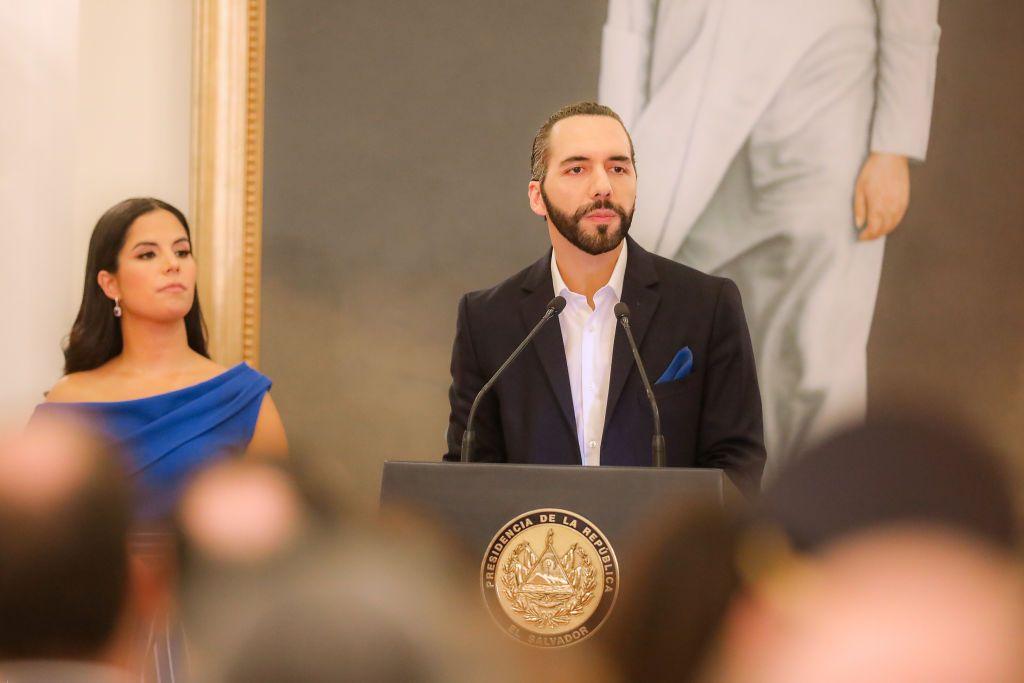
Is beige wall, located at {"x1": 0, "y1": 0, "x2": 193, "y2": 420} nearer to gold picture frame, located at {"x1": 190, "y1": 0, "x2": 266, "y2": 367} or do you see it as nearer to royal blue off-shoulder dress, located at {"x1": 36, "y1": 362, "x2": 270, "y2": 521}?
gold picture frame, located at {"x1": 190, "y1": 0, "x2": 266, "y2": 367}

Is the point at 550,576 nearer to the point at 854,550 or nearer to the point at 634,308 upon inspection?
the point at 854,550

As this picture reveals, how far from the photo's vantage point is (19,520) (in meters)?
0.41

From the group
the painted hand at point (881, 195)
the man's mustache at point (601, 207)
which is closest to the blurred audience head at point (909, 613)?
the man's mustache at point (601, 207)

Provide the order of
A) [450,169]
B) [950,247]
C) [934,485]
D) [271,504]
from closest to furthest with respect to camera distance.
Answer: [934,485] < [271,504] < [950,247] < [450,169]

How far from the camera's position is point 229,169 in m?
3.16

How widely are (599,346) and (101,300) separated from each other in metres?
1.36

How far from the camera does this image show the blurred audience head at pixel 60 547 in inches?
16.2

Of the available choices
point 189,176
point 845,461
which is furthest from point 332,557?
point 189,176

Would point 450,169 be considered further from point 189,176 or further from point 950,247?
point 950,247

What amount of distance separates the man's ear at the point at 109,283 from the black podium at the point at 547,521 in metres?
1.70

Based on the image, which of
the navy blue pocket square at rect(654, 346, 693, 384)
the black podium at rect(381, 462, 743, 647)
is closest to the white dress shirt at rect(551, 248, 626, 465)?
the navy blue pocket square at rect(654, 346, 693, 384)

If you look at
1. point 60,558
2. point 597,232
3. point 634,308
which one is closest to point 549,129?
point 597,232

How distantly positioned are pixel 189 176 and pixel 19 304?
57 centimetres

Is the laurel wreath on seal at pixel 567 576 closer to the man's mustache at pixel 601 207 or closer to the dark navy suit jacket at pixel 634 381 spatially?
the dark navy suit jacket at pixel 634 381
